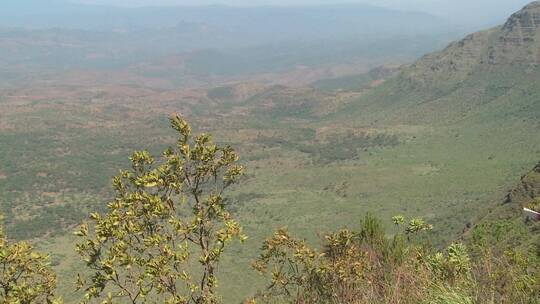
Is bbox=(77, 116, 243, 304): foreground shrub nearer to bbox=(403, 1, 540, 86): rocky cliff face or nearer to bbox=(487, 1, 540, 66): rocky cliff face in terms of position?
bbox=(403, 1, 540, 86): rocky cliff face

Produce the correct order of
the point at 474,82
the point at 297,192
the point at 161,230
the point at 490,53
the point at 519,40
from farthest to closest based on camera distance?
the point at 490,53, the point at 519,40, the point at 474,82, the point at 297,192, the point at 161,230

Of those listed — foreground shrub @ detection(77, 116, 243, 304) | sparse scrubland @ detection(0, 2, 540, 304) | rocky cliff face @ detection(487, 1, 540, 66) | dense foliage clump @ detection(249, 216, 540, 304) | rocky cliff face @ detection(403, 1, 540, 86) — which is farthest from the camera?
rocky cliff face @ detection(403, 1, 540, 86)

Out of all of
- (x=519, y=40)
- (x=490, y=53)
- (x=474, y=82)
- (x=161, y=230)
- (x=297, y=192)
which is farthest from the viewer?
(x=490, y=53)

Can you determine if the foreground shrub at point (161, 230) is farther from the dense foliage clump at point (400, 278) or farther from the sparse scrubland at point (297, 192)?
the dense foliage clump at point (400, 278)

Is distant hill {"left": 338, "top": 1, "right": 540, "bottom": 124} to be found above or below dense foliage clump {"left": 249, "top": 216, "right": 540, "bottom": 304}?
below

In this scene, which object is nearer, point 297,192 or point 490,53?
point 297,192

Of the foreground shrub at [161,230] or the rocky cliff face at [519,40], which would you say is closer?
the foreground shrub at [161,230]

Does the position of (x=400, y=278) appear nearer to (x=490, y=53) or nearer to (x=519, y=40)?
(x=519, y=40)

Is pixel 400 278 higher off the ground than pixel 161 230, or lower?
lower

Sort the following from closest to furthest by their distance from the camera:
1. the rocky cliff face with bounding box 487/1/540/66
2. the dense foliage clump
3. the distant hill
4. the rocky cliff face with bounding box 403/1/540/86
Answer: the dense foliage clump → the distant hill → the rocky cliff face with bounding box 487/1/540/66 → the rocky cliff face with bounding box 403/1/540/86

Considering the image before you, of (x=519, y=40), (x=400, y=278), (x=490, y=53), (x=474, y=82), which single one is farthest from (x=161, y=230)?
(x=490, y=53)

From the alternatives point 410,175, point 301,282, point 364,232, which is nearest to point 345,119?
point 410,175

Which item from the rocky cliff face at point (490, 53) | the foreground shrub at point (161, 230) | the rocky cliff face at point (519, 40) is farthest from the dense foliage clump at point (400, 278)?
the rocky cliff face at point (519, 40)

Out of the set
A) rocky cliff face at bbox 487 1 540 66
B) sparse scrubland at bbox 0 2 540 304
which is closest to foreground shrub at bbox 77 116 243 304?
sparse scrubland at bbox 0 2 540 304
